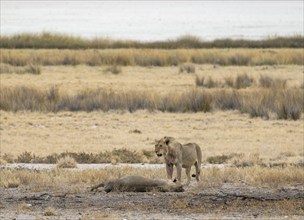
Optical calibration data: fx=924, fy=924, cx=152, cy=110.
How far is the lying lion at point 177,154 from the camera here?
1437cm

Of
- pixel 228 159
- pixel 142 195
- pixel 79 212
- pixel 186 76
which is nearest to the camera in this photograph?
pixel 79 212

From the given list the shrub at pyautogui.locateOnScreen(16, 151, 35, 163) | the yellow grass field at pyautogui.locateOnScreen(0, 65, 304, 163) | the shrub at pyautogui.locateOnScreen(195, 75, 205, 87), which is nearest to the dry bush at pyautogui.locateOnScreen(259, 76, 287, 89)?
the shrub at pyautogui.locateOnScreen(195, 75, 205, 87)

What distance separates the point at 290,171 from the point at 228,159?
3590mm

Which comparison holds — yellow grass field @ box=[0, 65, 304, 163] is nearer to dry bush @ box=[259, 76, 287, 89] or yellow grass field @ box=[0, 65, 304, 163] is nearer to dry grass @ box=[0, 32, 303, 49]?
dry bush @ box=[259, 76, 287, 89]

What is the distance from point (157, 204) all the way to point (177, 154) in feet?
5.10

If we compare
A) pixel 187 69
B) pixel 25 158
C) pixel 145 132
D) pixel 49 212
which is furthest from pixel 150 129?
pixel 187 69

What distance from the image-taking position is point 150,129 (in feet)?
83.7

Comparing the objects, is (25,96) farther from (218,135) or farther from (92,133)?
(218,135)

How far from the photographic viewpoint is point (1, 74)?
42.1 m

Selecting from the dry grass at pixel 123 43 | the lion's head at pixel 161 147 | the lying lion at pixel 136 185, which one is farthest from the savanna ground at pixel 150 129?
the dry grass at pixel 123 43

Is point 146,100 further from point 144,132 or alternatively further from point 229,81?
point 229,81

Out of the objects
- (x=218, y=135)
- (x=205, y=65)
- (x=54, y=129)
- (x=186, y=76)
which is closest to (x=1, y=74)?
(x=186, y=76)

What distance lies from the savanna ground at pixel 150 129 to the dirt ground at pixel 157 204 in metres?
0.02

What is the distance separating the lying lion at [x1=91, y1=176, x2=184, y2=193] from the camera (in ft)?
46.7
